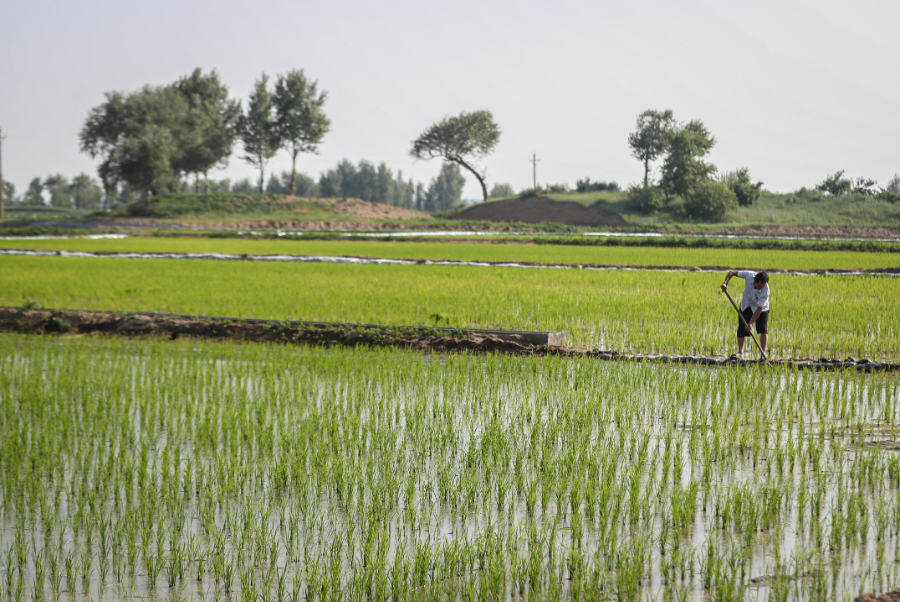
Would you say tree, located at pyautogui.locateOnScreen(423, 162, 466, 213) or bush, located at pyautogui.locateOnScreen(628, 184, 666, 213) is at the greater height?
tree, located at pyautogui.locateOnScreen(423, 162, 466, 213)

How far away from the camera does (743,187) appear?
5459cm

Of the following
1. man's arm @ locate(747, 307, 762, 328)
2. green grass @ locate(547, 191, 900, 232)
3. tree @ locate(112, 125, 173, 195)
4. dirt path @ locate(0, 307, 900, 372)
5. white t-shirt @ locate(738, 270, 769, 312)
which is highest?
tree @ locate(112, 125, 173, 195)

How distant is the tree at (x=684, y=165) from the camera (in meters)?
54.6

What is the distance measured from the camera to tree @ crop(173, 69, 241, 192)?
68.1 m

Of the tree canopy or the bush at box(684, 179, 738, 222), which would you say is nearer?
the bush at box(684, 179, 738, 222)

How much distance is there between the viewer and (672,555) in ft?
11.1

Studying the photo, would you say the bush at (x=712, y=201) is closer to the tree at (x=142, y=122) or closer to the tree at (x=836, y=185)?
the tree at (x=836, y=185)

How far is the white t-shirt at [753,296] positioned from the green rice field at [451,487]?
1.12m

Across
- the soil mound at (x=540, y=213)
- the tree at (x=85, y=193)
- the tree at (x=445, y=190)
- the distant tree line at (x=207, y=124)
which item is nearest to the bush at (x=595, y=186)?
the soil mound at (x=540, y=213)

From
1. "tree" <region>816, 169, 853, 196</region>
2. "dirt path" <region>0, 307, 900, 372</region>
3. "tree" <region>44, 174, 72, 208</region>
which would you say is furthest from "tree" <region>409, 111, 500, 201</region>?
"tree" <region>44, 174, 72, 208</region>

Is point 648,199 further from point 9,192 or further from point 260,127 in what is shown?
point 9,192

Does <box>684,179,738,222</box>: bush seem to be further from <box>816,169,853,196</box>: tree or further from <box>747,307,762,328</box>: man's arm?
<box>747,307,762,328</box>: man's arm

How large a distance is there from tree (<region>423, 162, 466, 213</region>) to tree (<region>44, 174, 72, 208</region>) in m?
75.0

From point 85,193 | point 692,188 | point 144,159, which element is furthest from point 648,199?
point 85,193
